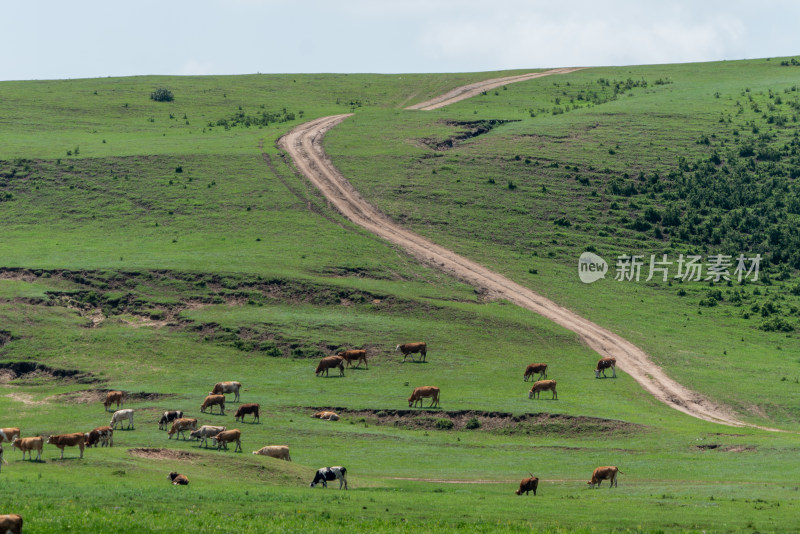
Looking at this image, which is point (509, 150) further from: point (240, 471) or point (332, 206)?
point (240, 471)

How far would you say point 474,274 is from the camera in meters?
77.3

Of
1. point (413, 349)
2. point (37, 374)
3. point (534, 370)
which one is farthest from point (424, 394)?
point (37, 374)

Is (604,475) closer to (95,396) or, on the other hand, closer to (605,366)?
(605,366)

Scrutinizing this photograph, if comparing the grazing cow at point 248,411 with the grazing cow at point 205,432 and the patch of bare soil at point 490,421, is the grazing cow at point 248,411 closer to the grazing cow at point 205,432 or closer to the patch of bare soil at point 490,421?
the patch of bare soil at point 490,421

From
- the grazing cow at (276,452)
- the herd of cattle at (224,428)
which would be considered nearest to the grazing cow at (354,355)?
the herd of cattle at (224,428)

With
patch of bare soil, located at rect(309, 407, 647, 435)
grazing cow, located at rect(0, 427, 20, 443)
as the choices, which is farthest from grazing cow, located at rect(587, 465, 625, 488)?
grazing cow, located at rect(0, 427, 20, 443)

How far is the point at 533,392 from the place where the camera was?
51875 millimetres

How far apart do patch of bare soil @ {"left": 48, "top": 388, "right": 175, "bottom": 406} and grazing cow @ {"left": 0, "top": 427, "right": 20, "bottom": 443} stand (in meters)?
11.0

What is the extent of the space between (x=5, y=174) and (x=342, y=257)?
3960 centimetres

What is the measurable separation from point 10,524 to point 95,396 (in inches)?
1170

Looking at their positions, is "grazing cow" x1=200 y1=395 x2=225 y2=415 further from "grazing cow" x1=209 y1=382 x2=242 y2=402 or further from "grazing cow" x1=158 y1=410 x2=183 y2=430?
"grazing cow" x1=209 y1=382 x2=242 y2=402

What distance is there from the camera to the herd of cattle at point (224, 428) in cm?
3419

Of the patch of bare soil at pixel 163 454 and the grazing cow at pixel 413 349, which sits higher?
the grazing cow at pixel 413 349

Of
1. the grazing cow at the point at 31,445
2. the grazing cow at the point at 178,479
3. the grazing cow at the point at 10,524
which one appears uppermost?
the grazing cow at the point at 31,445
